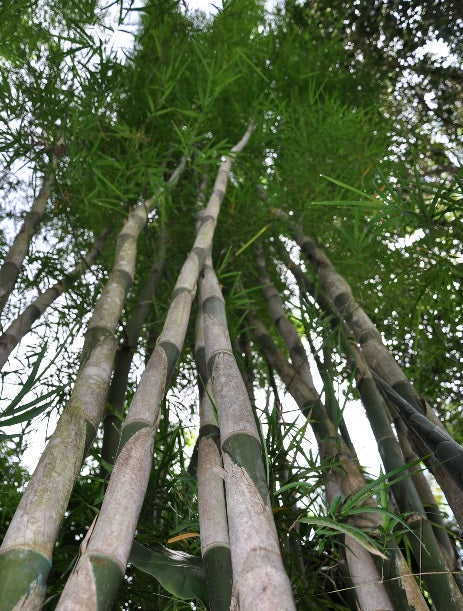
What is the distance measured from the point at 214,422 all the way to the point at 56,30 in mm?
2192

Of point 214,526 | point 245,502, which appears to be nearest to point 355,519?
point 214,526

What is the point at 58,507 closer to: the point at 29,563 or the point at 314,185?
the point at 29,563

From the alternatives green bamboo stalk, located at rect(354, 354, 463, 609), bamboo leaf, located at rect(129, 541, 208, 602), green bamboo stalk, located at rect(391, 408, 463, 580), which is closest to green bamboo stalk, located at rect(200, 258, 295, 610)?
bamboo leaf, located at rect(129, 541, 208, 602)

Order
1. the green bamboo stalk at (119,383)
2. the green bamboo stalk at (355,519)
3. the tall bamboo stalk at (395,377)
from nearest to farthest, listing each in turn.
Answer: the green bamboo stalk at (355,519)
the tall bamboo stalk at (395,377)
the green bamboo stalk at (119,383)

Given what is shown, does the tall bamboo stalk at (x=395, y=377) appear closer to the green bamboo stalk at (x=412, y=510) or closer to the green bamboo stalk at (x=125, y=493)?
the green bamboo stalk at (x=412, y=510)

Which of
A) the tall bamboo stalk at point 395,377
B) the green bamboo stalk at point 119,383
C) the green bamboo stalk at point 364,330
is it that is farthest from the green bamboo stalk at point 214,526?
the green bamboo stalk at point 364,330

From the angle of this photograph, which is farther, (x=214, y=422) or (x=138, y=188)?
(x=138, y=188)

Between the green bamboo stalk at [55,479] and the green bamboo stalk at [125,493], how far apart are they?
55 mm

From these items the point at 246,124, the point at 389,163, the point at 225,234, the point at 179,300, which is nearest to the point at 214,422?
the point at 179,300

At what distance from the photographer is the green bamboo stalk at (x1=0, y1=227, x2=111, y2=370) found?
1834 millimetres

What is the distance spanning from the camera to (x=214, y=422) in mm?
1336

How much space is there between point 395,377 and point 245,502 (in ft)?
3.23

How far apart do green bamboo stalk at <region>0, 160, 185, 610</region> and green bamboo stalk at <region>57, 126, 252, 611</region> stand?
55 mm

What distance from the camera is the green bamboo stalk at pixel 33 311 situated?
1834 mm
